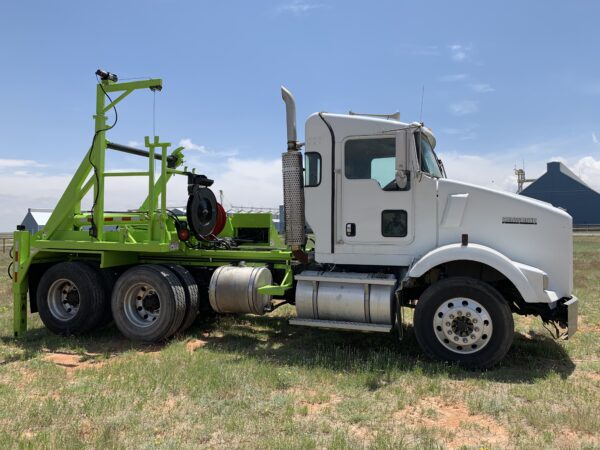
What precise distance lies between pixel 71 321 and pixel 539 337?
6.76m

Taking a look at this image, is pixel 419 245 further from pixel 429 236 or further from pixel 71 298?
pixel 71 298

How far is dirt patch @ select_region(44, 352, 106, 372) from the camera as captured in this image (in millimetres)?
5832

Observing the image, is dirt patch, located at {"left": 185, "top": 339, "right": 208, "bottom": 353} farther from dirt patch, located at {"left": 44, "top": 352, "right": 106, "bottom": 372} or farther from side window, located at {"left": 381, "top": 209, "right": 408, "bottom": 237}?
side window, located at {"left": 381, "top": 209, "right": 408, "bottom": 237}

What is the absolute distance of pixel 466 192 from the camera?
5777 mm

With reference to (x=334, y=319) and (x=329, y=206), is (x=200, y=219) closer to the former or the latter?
(x=329, y=206)

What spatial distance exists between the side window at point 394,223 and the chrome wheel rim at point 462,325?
1.03m

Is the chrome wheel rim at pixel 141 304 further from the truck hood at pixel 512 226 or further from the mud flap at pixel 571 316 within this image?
the mud flap at pixel 571 316

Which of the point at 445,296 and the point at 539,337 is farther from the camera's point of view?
the point at 539,337

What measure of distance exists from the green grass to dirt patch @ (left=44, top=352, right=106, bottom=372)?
0.02m

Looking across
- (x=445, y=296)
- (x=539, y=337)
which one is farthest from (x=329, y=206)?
(x=539, y=337)

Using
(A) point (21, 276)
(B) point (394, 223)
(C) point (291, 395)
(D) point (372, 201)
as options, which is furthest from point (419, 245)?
(A) point (21, 276)

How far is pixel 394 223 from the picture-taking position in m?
6.00

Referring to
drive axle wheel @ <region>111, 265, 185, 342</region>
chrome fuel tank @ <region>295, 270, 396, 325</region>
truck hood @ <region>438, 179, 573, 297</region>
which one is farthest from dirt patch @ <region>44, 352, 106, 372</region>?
truck hood @ <region>438, 179, 573, 297</region>

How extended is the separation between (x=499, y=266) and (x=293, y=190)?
2.68 metres
